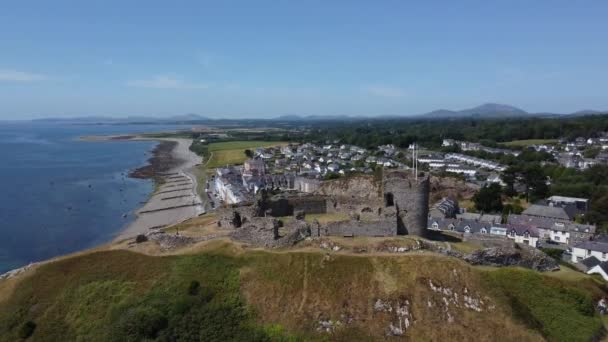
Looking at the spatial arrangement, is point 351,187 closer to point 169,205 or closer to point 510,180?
point 169,205

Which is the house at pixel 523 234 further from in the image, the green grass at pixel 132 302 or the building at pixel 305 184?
the green grass at pixel 132 302

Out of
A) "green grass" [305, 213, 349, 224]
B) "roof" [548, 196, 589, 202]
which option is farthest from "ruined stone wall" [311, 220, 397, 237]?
"roof" [548, 196, 589, 202]

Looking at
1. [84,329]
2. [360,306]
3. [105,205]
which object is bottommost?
[105,205]

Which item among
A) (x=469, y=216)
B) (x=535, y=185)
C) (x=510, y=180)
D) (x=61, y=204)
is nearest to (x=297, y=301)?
(x=469, y=216)

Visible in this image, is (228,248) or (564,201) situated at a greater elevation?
(228,248)

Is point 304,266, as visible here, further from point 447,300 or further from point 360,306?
point 447,300

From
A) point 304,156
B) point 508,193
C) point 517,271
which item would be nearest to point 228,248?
point 517,271

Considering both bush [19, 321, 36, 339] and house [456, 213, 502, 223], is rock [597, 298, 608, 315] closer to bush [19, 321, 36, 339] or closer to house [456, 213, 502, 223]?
house [456, 213, 502, 223]
